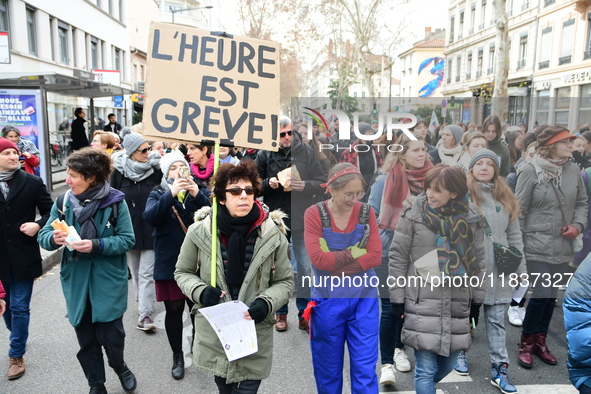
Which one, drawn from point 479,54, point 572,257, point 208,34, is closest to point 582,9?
point 479,54

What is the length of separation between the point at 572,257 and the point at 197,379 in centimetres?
298

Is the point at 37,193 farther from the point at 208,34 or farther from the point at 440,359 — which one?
the point at 440,359

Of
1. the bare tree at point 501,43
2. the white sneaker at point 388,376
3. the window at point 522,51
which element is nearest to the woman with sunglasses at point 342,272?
the white sneaker at point 388,376

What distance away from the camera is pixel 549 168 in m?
3.55

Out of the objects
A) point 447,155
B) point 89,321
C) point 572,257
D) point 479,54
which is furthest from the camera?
point 479,54

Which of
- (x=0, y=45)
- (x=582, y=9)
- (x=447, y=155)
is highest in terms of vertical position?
(x=582, y=9)

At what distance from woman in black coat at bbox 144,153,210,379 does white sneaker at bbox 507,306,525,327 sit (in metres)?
3.22

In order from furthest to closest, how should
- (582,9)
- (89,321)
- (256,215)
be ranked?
(582,9) → (89,321) → (256,215)

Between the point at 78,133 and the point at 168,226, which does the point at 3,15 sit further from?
the point at 168,226

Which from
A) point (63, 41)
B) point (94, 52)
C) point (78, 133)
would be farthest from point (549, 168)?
point (94, 52)

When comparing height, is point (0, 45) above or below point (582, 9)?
below

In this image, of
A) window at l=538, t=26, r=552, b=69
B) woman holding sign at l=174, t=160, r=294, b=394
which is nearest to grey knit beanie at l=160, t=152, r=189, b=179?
woman holding sign at l=174, t=160, r=294, b=394

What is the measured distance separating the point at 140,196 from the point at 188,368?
1689mm

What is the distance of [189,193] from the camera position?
3799mm
